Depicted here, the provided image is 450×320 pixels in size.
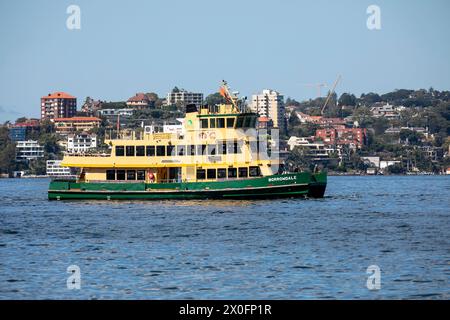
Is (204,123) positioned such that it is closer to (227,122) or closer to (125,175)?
(227,122)

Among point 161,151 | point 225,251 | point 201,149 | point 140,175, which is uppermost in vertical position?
point 201,149

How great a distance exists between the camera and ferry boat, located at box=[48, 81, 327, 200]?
231 feet

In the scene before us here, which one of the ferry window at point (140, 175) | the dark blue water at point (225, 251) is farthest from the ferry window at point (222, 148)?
the ferry window at point (140, 175)

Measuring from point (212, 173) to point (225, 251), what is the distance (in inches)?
1092

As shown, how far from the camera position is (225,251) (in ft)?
145

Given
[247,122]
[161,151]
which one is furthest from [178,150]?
[247,122]

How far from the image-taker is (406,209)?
233 ft

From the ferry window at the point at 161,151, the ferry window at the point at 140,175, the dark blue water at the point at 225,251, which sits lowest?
the dark blue water at the point at 225,251

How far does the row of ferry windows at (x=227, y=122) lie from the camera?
7100cm

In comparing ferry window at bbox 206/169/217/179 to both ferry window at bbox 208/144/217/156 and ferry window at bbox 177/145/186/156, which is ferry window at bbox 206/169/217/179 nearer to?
ferry window at bbox 208/144/217/156

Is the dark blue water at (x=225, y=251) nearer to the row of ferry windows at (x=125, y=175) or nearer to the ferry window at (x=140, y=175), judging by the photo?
the ferry window at (x=140, y=175)
